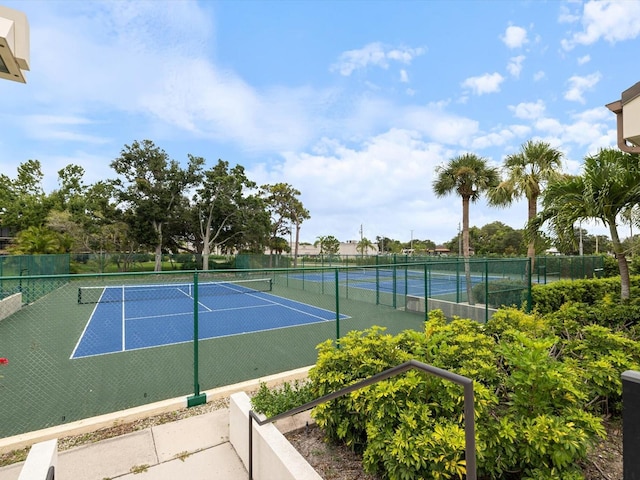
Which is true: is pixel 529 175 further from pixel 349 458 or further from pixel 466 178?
pixel 349 458

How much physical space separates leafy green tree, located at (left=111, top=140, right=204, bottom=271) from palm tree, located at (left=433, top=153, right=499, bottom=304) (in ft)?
89.6

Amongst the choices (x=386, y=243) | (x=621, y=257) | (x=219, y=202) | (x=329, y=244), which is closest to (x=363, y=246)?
(x=329, y=244)

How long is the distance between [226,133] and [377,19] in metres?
12.7

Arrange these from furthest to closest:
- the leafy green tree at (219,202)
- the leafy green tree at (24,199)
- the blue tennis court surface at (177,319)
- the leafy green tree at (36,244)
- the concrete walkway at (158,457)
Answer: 1. the leafy green tree at (24,199)
2. the leafy green tree at (219,202)
3. the leafy green tree at (36,244)
4. the blue tennis court surface at (177,319)
5. the concrete walkway at (158,457)

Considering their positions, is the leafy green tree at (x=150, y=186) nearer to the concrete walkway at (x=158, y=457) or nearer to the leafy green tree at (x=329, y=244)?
the concrete walkway at (x=158, y=457)

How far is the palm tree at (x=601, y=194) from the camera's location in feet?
22.9

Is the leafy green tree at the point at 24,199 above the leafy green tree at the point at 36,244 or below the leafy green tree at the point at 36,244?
above

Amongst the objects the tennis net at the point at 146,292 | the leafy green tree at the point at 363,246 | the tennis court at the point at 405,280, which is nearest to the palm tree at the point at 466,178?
the tennis court at the point at 405,280

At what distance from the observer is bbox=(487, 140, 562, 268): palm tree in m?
14.5

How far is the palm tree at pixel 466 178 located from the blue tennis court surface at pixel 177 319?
25.4 ft

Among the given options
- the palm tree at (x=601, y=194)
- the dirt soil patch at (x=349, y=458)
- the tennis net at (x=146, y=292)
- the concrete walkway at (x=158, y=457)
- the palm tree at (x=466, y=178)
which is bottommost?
the tennis net at (x=146, y=292)

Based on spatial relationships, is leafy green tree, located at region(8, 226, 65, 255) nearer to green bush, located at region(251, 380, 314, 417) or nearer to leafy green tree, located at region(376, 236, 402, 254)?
green bush, located at region(251, 380, 314, 417)

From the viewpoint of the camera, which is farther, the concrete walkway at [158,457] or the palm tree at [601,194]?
the palm tree at [601,194]

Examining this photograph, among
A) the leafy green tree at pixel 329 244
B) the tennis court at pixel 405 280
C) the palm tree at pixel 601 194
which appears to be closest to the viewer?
the palm tree at pixel 601 194
